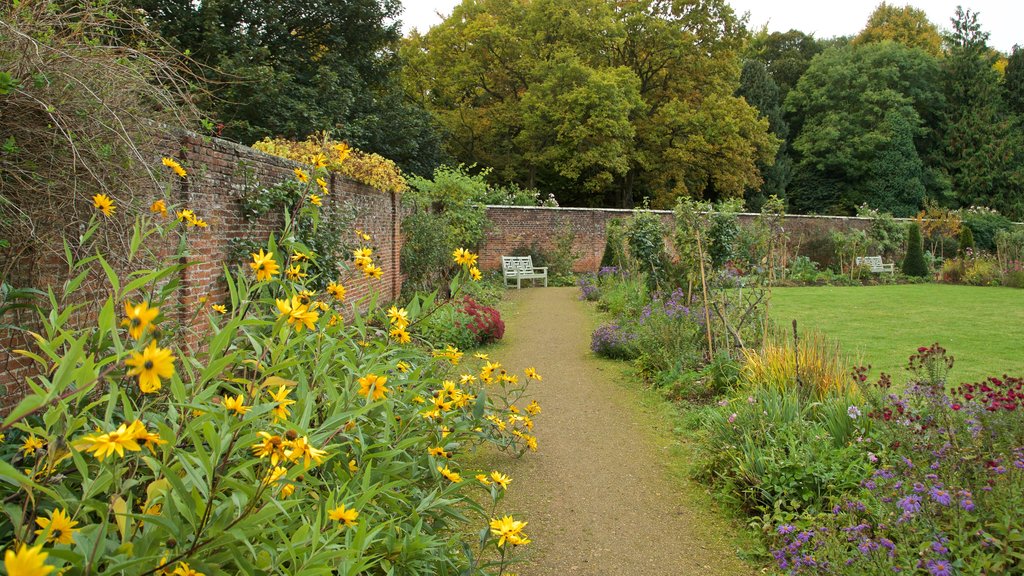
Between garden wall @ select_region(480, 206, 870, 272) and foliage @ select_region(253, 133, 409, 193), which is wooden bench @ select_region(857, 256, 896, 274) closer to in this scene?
garden wall @ select_region(480, 206, 870, 272)

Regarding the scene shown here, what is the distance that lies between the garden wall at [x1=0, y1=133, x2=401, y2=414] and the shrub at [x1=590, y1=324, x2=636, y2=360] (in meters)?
3.59

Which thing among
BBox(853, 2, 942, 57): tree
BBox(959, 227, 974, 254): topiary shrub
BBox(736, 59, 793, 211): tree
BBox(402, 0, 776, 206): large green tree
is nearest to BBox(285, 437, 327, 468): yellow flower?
BBox(402, 0, 776, 206): large green tree

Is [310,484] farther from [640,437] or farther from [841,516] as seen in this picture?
[640,437]

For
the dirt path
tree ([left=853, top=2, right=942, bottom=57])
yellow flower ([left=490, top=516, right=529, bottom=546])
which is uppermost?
tree ([left=853, top=2, right=942, bottom=57])

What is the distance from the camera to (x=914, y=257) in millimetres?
19859

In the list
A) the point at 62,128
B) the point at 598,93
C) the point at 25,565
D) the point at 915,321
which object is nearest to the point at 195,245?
the point at 62,128

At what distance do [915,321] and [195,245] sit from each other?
10663 millimetres

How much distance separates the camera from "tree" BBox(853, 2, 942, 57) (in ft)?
118

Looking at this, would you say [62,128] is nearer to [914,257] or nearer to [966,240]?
[914,257]

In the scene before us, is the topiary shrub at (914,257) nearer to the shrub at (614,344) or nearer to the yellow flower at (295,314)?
the shrub at (614,344)

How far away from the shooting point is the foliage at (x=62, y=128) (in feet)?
9.59

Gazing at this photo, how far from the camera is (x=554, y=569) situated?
309 cm

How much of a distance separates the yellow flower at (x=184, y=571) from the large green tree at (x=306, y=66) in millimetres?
13222

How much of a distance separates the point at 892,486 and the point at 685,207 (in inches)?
210
